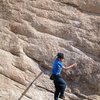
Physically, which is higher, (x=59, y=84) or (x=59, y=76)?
(x=59, y=76)

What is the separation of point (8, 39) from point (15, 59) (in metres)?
0.87

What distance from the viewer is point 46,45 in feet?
40.4

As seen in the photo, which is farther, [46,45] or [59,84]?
[46,45]

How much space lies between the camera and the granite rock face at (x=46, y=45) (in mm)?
11625

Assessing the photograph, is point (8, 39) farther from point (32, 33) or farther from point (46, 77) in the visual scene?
point (46, 77)

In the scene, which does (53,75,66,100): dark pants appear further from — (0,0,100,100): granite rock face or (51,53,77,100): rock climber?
(0,0,100,100): granite rock face

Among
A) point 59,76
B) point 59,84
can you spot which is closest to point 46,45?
point 59,76

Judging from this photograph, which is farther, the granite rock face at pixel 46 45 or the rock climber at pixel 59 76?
the granite rock face at pixel 46 45

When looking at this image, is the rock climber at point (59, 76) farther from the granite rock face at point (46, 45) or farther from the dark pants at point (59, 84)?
the granite rock face at point (46, 45)

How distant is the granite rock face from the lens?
11.6 metres

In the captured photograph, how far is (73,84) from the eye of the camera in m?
→ 11.7

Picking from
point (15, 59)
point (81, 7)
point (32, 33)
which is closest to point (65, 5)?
point (81, 7)

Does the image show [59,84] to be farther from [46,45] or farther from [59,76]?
[46,45]

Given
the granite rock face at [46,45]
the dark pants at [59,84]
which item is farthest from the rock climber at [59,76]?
the granite rock face at [46,45]
